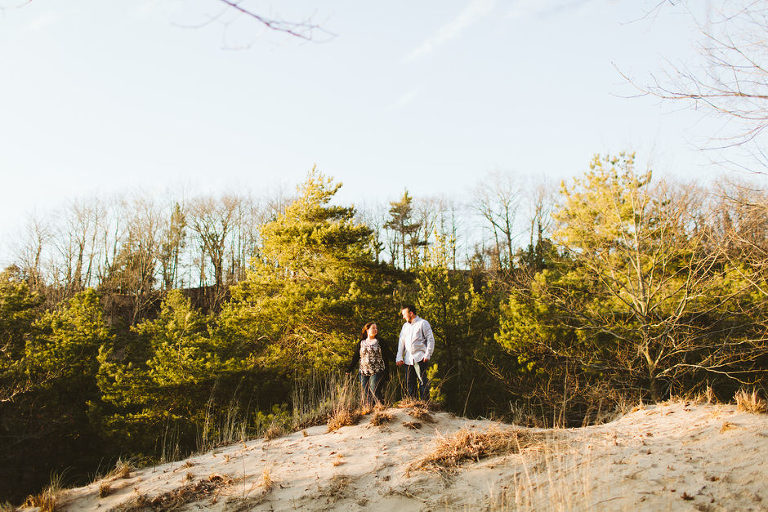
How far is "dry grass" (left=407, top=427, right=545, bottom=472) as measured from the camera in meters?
4.22

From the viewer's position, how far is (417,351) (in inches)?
273

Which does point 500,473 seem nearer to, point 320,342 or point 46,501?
point 46,501

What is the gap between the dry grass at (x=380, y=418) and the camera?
5617 mm

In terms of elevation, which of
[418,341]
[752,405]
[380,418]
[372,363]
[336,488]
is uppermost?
[418,341]

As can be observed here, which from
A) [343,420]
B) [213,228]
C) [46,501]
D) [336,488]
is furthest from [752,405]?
[213,228]

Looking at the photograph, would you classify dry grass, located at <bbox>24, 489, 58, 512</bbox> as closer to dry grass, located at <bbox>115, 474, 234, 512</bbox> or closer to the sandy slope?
the sandy slope

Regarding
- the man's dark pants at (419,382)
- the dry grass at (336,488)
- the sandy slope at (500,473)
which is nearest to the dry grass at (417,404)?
the man's dark pants at (419,382)

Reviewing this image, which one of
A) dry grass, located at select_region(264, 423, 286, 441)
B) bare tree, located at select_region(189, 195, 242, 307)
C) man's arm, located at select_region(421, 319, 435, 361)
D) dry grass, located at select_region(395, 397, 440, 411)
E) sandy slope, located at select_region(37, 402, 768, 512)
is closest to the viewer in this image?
sandy slope, located at select_region(37, 402, 768, 512)

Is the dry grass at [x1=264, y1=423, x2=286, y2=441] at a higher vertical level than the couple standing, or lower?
lower

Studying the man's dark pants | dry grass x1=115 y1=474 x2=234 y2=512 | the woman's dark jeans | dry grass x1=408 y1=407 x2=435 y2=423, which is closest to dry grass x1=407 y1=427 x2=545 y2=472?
dry grass x1=408 y1=407 x2=435 y2=423

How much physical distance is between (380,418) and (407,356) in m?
1.53

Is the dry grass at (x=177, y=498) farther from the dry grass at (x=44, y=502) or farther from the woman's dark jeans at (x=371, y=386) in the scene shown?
the woman's dark jeans at (x=371, y=386)

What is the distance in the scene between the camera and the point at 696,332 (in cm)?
1043

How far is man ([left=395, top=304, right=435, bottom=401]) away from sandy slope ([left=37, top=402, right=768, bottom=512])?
3.60 feet
